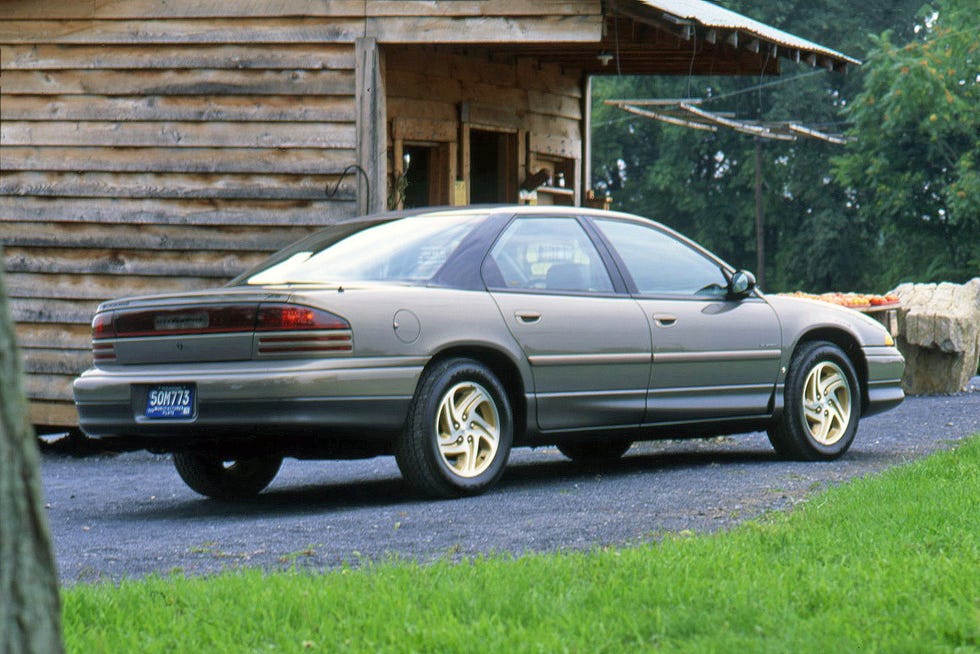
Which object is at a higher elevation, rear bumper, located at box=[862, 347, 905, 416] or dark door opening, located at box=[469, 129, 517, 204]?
dark door opening, located at box=[469, 129, 517, 204]

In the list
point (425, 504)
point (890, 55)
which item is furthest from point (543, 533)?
point (890, 55)

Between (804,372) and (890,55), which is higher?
(890,55)

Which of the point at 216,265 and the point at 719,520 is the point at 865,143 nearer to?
the point at 216,265

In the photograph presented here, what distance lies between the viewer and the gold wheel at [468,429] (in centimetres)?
784

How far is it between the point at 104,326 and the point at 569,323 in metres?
2.34

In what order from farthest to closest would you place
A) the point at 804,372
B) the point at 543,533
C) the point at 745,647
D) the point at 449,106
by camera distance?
the point at 449,106, the point at 804,372, the point at 543,533, the point at 745,647

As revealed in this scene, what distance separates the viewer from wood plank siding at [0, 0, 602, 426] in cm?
1231

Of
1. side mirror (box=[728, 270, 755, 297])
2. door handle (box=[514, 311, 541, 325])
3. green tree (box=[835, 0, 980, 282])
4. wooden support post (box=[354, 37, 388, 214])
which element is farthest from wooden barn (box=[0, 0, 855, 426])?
green tree (box=[835, 0, 980, 282])

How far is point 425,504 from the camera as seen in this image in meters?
7.75

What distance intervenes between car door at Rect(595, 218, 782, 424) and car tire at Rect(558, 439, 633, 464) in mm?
1237

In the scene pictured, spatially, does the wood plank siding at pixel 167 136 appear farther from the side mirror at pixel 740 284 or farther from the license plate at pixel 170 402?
the license plate at pixel 170 402

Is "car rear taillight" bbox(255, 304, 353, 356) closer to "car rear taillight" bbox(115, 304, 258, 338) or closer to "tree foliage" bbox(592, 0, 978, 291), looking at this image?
"car rear taillight" bbox(115, 304, 258, 338)

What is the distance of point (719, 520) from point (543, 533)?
2.65ft

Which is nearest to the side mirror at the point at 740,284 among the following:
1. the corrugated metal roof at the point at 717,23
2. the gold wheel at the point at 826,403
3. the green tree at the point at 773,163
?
the gold wheel at the point at 826,403
